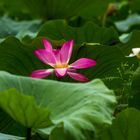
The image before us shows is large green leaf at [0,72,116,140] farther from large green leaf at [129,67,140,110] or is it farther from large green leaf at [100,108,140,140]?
large green leaf at [129,67,140,110]

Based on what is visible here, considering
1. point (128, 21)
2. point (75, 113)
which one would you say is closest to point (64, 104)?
point (75, 113)

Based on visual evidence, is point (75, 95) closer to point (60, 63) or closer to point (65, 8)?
point (60, 63)

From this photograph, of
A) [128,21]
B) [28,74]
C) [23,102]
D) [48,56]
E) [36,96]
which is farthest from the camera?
[128,21]

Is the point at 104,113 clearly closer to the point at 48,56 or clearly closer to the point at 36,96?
the point at 36,96

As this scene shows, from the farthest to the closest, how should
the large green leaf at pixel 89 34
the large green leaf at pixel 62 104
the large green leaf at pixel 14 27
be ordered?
the large green leaf at pixel 14 27 < the large green leaf at pixel 89 34 < the large green leaf at pixel 62 104

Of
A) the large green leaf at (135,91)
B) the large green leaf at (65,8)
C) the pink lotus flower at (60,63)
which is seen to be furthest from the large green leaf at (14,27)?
the large green leaf at (135,91)

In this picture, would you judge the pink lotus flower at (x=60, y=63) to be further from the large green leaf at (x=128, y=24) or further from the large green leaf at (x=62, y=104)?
the large green leaf at (x=128, y=24)
